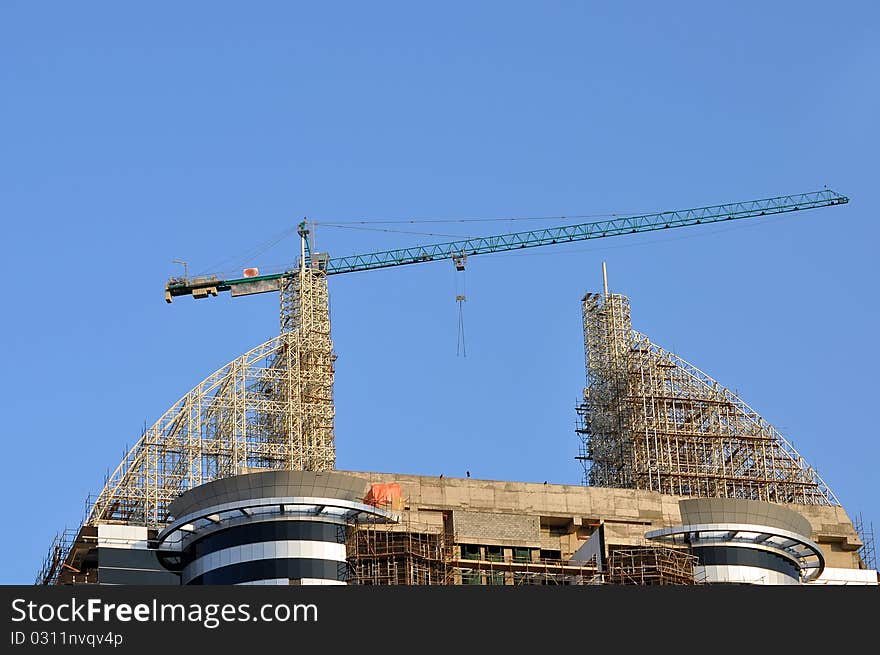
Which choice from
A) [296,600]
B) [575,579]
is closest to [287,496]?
[575,579]

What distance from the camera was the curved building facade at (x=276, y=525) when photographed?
516ft

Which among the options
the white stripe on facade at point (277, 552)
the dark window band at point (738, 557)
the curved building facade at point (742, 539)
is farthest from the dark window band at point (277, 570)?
the dark window band at point (738, 557)

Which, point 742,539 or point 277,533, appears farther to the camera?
point 742,539

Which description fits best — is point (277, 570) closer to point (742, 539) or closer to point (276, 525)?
point (276, 525)

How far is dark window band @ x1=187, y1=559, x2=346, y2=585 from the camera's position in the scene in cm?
15625

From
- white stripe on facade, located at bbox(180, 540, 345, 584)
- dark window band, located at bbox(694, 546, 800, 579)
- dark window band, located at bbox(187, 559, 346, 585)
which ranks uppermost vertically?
dark window band, located at bbox(694, 546, 800, 579)

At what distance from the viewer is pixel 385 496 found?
559ft

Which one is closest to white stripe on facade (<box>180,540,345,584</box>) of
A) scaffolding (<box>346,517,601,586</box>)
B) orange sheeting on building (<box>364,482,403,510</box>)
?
scaffolding (<box>346,517,601,586</box>)

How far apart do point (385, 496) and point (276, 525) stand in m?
14.8

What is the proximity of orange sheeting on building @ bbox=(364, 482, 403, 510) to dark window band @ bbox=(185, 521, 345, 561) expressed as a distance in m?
8.87

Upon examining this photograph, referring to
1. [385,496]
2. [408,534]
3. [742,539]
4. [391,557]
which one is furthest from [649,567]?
[385,496]

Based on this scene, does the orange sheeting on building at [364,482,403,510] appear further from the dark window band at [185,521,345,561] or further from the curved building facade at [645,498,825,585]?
the curved building facade at [645,498,825,585]

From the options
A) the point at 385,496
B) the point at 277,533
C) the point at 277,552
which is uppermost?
the point at 385,496

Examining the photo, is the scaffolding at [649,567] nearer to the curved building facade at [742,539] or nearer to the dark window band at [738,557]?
the dark window band at [738,557]
